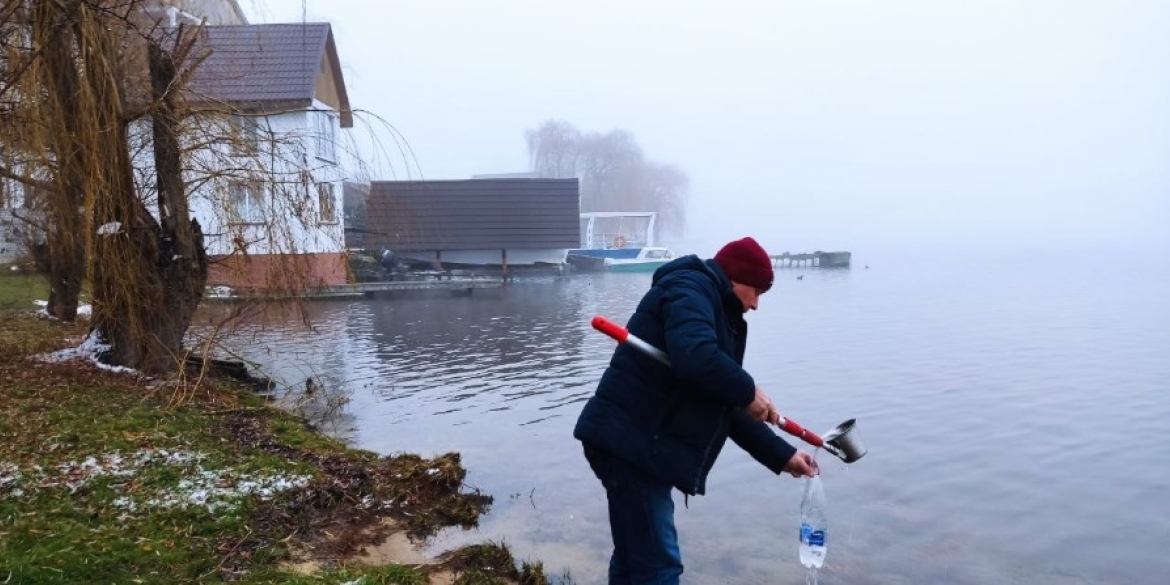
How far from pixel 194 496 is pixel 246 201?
4.69 meters

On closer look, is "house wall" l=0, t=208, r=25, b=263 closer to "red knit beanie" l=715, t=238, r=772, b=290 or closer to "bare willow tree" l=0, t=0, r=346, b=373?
"bare willow tree" l=0, t=0, r=346, b=373

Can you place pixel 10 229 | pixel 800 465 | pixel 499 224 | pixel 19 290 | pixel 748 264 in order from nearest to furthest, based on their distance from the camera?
pixel 748 264, pixel 800 465, pixel 10 229, pixel 19 290, pixel 499 224

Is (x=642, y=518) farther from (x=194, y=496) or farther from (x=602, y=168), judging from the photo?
(x=602, y=168)

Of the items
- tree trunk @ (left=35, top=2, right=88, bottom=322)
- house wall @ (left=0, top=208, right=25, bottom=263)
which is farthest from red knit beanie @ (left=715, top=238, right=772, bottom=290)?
house wall @ (left=0, top=208, right=25, bottom=263)

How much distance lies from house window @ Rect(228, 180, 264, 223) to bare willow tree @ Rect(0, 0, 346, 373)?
39 millimetres

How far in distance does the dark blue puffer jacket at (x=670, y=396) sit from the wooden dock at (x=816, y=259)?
192ft

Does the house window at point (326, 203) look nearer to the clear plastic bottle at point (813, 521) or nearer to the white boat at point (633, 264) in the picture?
the clear plastic bottle at point (813, 521)

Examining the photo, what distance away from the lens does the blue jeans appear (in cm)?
333

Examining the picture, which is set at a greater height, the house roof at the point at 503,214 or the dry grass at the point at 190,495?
the house roof at the point at 503,214

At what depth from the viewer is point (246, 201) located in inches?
360

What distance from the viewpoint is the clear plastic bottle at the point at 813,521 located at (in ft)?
13.1

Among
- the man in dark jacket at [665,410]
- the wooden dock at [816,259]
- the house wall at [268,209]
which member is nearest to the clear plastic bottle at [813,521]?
the man in dark jacket at [665,410]

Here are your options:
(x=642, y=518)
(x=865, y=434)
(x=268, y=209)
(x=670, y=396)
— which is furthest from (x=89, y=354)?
(x=865, y=434)

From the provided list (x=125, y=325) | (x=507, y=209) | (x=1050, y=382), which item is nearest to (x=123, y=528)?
(x=125, y=325)
